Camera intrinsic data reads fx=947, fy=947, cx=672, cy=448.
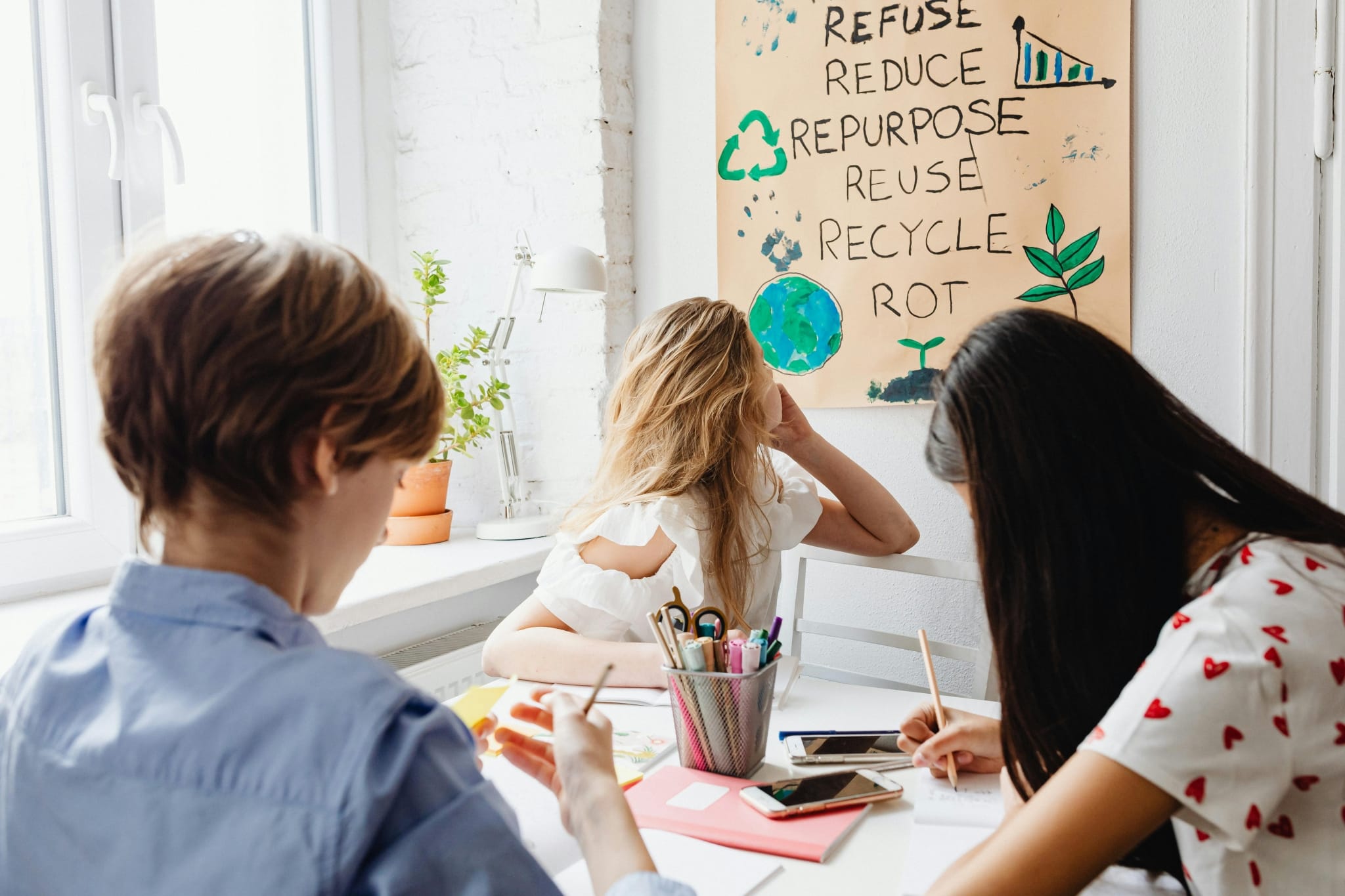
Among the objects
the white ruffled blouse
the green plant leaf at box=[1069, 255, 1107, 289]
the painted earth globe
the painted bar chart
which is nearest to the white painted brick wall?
the painted earth globe

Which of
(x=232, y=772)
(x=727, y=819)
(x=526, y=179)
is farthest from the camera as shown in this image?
(x=526, y=179)

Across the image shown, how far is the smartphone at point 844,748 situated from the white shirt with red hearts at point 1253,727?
1.20 feet

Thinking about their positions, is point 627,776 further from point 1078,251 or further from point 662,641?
point 1078,251

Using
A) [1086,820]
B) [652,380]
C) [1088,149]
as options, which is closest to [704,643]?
[1086,820]

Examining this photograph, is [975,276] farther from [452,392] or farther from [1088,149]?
[452,392]

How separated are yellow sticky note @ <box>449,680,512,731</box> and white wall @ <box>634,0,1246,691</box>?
3.45ft

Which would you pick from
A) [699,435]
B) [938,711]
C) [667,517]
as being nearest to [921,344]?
[699,435]

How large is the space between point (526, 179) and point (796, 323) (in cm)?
74

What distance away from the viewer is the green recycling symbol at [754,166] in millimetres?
2057

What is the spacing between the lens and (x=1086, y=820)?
2.22ft

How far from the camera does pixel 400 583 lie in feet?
5.69

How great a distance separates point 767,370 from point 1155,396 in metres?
0.90

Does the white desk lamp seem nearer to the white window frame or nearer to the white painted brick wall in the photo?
the white painted brick wall

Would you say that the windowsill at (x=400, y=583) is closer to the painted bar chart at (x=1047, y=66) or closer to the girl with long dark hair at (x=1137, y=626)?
the girl with long dark hair at (x=1137, y=626)
